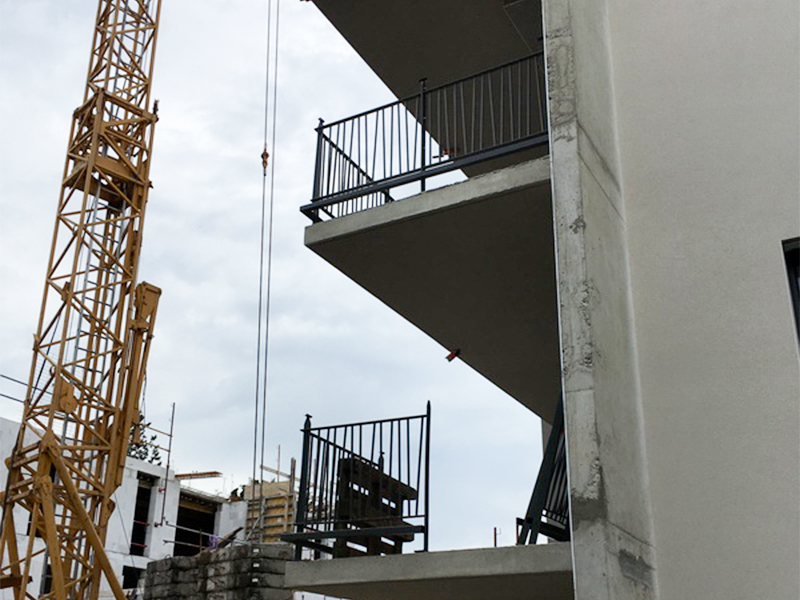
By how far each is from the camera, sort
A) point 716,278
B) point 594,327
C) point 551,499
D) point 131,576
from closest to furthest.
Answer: point 594,327 < point 716,278 < point 551,499 < point 131,576

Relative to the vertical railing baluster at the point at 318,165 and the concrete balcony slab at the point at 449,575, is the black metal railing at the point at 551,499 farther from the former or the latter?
the vertical railing baluster at the point at 318,165

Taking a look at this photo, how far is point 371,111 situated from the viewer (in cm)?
938

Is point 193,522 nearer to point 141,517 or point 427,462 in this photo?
point 141,517

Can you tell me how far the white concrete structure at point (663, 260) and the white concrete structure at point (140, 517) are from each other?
2658cm

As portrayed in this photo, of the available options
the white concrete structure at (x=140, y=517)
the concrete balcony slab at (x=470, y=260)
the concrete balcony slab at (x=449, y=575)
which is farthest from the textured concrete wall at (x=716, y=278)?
the white concrete structure at (x=140, y=517)

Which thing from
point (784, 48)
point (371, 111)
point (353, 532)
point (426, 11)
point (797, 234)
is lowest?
point (353, 532)

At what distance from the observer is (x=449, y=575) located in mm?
6723

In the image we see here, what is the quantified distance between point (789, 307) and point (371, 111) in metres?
4.72

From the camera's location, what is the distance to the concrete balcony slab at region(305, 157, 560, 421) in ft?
25.0


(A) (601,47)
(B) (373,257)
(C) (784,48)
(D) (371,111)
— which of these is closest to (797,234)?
(C) (784,48)

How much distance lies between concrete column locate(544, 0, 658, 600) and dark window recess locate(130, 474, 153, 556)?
30736mm

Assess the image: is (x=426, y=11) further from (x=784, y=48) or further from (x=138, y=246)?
(x=138, y=246)

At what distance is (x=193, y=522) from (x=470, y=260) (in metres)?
33.3

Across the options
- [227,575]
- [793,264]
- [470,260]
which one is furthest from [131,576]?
[793,264]
